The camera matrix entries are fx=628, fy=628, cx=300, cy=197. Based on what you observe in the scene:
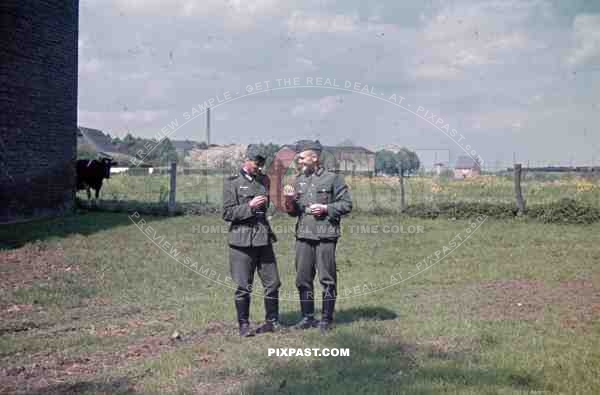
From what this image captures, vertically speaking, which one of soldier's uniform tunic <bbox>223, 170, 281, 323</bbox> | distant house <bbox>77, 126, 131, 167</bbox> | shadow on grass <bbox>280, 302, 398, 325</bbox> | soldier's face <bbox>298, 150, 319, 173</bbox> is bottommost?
shadow on grass <bbox>280, 302, 398, 325</bbox>

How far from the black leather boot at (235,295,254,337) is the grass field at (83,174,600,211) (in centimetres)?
1187

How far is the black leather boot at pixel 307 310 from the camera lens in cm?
647

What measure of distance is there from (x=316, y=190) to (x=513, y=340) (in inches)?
94.1

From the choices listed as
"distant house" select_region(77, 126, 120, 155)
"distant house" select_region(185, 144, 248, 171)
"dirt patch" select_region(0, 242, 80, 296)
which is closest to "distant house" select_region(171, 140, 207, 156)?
"distant house" select_region(185, 144, 248, 171)

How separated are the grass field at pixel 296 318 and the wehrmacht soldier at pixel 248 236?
1.14 feet

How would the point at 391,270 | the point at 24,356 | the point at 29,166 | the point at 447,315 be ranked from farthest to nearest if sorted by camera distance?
1. the point at 29,166
2. the point at 391,270
3. the point at 447,315
4. the point at 24,356

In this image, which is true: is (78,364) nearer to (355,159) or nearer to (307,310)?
(307,310)

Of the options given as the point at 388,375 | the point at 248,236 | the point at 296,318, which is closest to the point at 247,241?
the point at 248,236

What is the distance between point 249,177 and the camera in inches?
248

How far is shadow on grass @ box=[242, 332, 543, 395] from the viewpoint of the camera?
4.61 metres

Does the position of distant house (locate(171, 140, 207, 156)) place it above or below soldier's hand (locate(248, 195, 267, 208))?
above

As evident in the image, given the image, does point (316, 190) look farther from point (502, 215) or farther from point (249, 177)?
point (502, 215)

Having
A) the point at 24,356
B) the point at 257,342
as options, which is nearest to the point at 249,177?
the point at 257,342

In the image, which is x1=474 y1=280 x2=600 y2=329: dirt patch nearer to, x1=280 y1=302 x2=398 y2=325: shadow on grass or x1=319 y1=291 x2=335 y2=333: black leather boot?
x1=280 y1=302 x2=398 y2=325: shadow on grass
